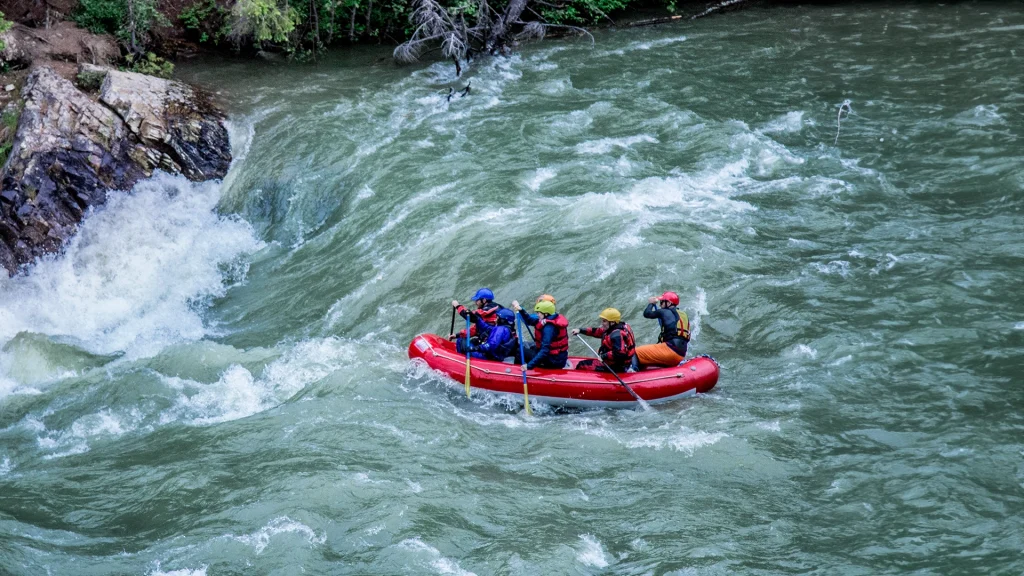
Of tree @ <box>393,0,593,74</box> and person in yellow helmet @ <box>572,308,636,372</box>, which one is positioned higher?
tree @ <box>393,0,593,74</box>

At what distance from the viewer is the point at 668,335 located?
367 inches

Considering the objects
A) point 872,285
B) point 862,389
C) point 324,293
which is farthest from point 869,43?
point 324,293

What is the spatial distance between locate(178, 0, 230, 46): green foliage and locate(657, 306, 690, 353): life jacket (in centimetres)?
1285

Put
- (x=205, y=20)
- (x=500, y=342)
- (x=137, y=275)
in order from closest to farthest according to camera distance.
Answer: (x=500, y=342), (x=137, y=275), (x=205, y=20)

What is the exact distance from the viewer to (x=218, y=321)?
11680 mm

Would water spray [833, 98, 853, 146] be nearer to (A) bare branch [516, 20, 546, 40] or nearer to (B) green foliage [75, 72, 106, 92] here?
(A) bare branch [516, 20, 546, 40]

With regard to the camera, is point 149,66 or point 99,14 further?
point 99,14

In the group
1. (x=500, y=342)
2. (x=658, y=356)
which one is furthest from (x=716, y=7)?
(x=500, y=342)

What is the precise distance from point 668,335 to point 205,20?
13.5 metres

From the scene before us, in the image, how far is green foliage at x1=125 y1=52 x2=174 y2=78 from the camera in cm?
1639

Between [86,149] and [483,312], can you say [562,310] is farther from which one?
[86,149]

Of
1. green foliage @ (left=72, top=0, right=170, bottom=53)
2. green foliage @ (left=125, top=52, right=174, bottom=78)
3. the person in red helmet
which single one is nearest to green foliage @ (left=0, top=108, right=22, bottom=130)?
green foliage @ (left=125, top=52, right=174, bottom=78)

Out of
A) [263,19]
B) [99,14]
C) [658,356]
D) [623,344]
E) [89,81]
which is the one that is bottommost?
[658,356]

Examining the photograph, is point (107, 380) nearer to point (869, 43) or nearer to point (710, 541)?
point (710, 541)
